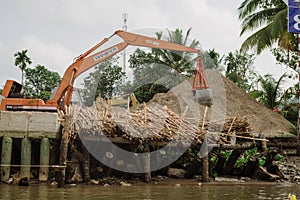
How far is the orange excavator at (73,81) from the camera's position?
12883mm

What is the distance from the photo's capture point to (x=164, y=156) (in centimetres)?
1303

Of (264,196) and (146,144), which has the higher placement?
(146,144)

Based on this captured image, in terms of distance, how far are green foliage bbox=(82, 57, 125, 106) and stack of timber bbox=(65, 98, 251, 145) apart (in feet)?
56.2

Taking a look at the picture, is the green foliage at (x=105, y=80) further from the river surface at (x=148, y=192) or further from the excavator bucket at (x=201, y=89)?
the river surface at (x=148, y=192)

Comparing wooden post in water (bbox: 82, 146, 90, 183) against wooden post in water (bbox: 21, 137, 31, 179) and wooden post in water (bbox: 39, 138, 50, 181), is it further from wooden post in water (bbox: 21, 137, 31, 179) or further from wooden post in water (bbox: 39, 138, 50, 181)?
wooden post in water (bbox: 21, 137, 31, 179)

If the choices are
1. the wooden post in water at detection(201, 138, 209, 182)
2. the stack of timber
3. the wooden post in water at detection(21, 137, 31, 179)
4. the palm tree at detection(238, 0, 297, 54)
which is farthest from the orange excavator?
the palm tree at detection(238, 0, 297, 54)

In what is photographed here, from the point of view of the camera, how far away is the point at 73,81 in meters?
13.7

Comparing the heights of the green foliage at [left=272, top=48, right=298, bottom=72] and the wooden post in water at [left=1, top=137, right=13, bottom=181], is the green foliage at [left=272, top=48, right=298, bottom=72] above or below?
above

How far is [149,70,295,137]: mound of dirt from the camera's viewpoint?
23.3 metres

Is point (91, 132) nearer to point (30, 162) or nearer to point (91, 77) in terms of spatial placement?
point (30, 162)

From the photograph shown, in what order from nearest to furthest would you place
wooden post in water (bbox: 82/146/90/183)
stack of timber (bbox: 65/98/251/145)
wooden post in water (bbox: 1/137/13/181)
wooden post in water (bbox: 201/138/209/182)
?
wooden post in water (bbox: 1/137/13/181) < stack of timber (bbox: 65/98/251/145) < wooden post in water (bbox: 82/146/90/183) < wooden post in water (bbox: 201/138/209/182)

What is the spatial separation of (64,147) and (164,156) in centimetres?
370

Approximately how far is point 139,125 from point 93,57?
3.70 meters

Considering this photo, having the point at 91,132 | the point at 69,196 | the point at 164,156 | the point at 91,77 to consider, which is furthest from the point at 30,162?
the point at 91,77
